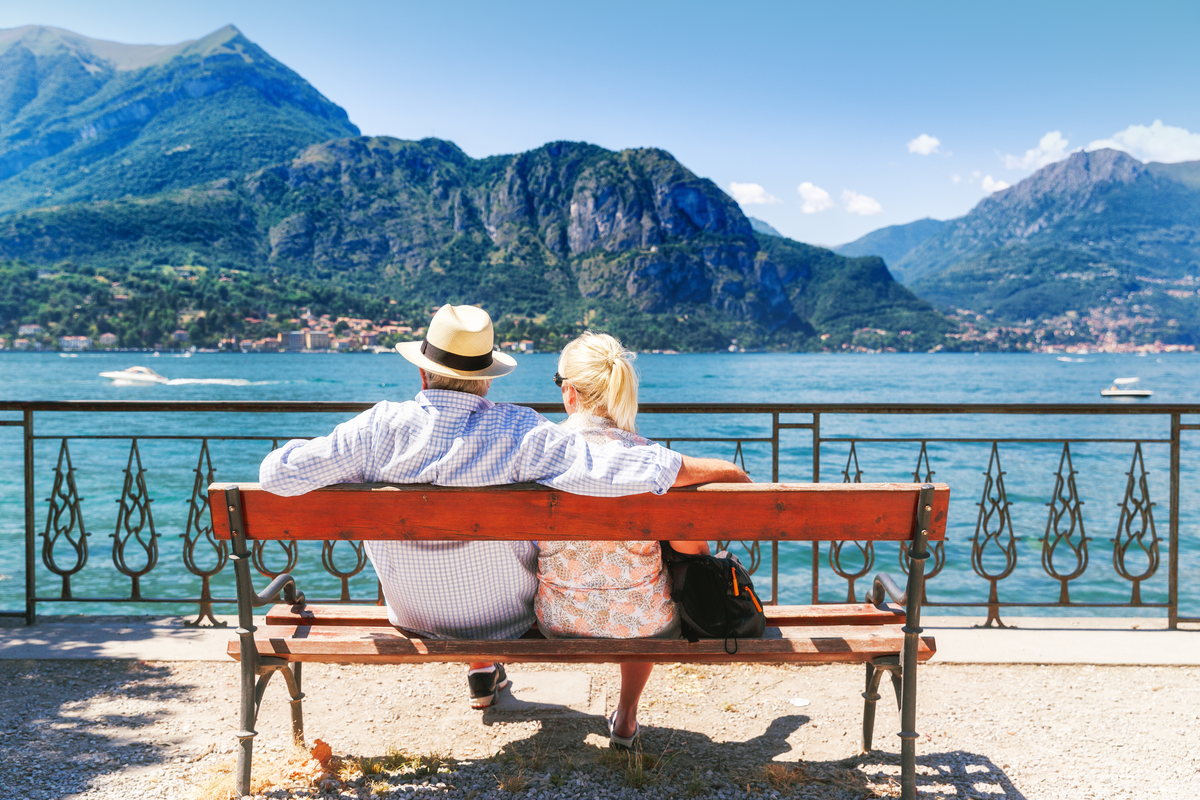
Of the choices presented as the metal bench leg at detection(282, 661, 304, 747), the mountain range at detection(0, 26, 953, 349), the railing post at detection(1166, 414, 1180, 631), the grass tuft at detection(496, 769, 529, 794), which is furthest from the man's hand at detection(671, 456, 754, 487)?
the mountain range at detection(0, 26, 953, 349)

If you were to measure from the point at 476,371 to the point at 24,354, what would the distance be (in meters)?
110

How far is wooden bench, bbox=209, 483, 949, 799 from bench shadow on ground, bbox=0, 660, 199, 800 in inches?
29.0

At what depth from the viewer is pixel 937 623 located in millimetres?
4035

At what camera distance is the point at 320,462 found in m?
2.04

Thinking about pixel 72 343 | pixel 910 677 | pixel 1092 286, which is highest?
pixel 1092 286

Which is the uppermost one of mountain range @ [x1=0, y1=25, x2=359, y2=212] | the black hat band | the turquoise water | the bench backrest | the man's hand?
mountain range @ [x1=0, y1=25, x2=359, y2=212]

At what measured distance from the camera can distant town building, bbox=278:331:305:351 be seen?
3752 inches

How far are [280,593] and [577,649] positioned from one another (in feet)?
3.41

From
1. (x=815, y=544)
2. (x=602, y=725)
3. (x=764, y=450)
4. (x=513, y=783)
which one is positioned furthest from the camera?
(x=764, y=450)

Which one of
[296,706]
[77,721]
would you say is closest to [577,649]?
[296,706]

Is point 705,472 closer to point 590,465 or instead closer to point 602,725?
point 590,465

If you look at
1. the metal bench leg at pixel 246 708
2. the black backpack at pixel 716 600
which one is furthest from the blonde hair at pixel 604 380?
the metal bench leg at pixel 246 708

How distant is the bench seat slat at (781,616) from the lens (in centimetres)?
253

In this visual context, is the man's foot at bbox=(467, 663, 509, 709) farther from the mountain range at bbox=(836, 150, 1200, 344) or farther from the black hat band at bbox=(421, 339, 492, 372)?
the mountain range at bbox=(836, 150, 1200, 344)
